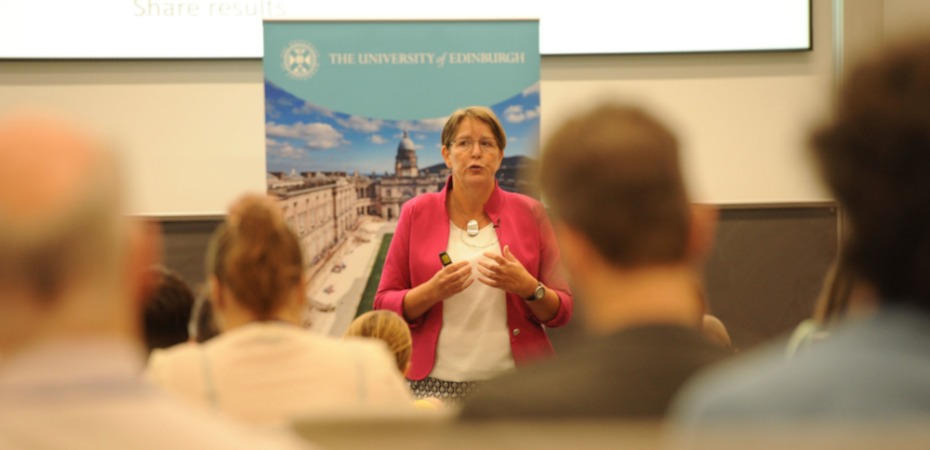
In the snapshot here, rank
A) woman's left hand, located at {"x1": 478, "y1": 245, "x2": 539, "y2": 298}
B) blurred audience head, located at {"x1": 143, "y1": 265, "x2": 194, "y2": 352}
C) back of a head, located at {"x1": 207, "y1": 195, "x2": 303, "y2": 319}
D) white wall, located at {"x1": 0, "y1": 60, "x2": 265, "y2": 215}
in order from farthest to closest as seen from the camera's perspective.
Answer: white wall, located at {"x1": 0, "y1": 60, "x2": 265, "y2": 215}, woman's left hand, located at {"x1": 478, "y1": 245, "x2": 539, "y2": 298}, blurred audience head, located at {"x1": 143, "y1": 265, "x2": 194, "y2": 352}, back of a head, located at {"x1": 207, "y1": 195, "x2": 303, "y2": 319}

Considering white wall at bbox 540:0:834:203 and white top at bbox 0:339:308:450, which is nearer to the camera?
white top at bbox 0:339:308:450

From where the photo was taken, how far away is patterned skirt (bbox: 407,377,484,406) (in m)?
2.61

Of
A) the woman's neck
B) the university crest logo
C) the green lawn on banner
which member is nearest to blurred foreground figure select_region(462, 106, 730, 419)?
the woman's neck

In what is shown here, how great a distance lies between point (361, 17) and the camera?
384 cm

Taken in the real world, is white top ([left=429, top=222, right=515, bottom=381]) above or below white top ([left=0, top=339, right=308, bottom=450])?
below

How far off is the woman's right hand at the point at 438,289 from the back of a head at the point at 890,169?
1983mm

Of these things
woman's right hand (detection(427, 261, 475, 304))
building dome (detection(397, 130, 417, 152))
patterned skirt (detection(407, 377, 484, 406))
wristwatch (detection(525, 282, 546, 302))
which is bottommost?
patterned skirt (detection(407, 377, 484, 406))

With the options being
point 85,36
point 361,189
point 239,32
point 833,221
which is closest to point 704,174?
point 833,221

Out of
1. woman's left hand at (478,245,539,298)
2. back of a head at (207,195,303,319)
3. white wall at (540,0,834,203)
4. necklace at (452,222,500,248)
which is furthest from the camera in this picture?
white wall at (540,0,834,203)

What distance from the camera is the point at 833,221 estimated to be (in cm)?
401

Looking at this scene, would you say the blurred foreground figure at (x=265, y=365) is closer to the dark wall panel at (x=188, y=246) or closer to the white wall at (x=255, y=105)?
the dark wall panel at (x=188, y=246)

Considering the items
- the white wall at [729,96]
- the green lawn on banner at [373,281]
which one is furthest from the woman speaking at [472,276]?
the white wall at [729,96]

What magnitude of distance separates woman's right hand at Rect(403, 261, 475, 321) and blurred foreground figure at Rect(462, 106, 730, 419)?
67.7 inches

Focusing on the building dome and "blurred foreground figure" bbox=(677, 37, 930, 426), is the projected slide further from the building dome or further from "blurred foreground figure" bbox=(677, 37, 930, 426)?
"blurred foreground figure" bbox=(677, 37, 930, 426)
